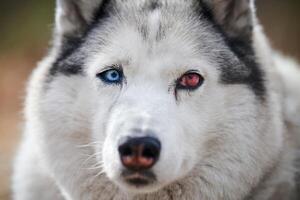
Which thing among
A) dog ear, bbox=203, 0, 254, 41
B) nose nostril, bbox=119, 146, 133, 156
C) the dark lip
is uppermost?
dog ear, bbox=203, 0, 254, 41

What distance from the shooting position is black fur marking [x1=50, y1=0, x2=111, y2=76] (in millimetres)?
5422

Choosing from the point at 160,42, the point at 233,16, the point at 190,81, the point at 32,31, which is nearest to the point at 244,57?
the point at 233,16

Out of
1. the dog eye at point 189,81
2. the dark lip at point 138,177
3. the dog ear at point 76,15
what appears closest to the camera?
the dark lip at point 138,177

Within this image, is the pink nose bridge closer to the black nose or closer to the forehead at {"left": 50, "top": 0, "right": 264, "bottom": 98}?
the black nose

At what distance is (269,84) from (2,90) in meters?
7.80

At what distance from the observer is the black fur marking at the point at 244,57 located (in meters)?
5.32

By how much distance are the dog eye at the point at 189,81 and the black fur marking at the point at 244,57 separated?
283mm

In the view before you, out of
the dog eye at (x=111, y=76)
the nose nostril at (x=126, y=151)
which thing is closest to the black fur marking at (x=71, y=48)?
the dog eye at (x=111, y=76)

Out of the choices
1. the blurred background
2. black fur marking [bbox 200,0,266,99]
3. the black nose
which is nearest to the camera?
the black nose

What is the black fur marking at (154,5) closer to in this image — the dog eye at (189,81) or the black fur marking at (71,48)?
the black fur marking at (71,48)

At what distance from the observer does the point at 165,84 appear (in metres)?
4.98

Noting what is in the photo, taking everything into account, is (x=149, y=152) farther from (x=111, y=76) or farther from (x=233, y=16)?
(x=233, y=16)

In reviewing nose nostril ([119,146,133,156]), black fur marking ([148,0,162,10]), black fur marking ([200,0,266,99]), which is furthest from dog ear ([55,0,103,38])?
nose nostril ([119,146,133,156])

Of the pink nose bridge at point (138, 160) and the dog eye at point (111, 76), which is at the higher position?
the dog eye at point (111, 76)
